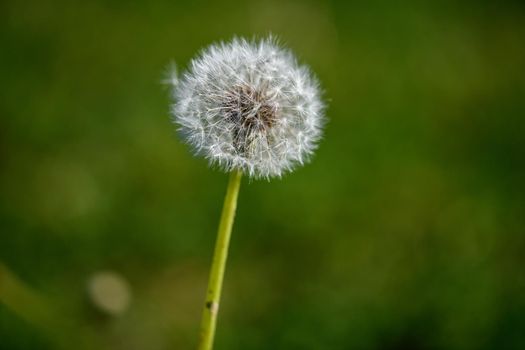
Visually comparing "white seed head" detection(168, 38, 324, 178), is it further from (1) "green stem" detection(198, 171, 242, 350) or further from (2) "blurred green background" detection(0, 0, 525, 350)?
(2) "blurred green background" detection(0, 0, 525, 350)

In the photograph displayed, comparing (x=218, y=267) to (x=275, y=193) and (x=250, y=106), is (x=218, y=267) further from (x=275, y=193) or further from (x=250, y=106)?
(x=275, y=193)

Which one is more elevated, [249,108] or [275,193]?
[275,193]

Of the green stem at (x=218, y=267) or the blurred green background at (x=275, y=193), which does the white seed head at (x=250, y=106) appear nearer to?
the green stem at (x=218, y=267)

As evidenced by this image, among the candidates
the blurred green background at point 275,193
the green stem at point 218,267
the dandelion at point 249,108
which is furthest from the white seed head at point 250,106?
the blurred green background at point 275,193

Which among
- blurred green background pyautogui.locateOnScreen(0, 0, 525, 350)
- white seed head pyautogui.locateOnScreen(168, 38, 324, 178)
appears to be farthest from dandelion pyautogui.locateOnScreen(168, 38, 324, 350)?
blurred green background pyautogui.locateOnScreen(0, 0, 525, 350)

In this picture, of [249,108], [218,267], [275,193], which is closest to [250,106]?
[249,108]

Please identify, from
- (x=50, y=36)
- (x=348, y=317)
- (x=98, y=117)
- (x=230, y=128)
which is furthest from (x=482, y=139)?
(x=50, y=36)
